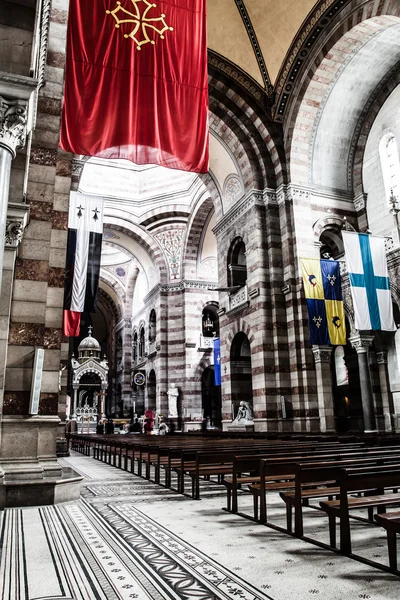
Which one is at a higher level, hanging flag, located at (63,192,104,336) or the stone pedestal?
hanging flag, located at (63,192,104,336)

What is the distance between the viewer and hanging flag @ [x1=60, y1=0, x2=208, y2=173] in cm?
681

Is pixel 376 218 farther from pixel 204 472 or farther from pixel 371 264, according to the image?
pixel 204 472

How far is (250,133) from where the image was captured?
1730 centimetres

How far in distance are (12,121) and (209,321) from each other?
2270 cm

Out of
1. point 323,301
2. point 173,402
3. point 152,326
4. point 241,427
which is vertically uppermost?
point 152,326

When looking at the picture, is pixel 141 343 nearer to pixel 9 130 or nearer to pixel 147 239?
pixel 147 239

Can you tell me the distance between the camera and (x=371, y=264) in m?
13.3

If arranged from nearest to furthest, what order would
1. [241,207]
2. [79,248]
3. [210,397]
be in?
[79,248] < [241,207] < [210,397]

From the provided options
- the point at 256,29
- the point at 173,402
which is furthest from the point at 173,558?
the point at 173,402

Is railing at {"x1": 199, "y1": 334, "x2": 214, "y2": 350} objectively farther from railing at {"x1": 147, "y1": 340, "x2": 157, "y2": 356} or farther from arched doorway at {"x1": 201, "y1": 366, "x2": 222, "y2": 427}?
railing at {"x1": 147, "y1": 340, "x2": 157, "y2": 356}

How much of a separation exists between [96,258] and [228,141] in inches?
320

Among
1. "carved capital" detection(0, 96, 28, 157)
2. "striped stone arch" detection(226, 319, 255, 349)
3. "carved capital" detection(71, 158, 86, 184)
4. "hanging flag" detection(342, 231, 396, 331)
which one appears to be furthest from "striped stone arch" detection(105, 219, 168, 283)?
"carved capital" detection(0, 96, 28, 157)

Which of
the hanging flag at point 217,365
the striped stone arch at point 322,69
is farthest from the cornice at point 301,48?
the hanging flag at point 217,365

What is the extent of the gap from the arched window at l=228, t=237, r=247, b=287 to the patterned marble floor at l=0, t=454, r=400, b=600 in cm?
1351
